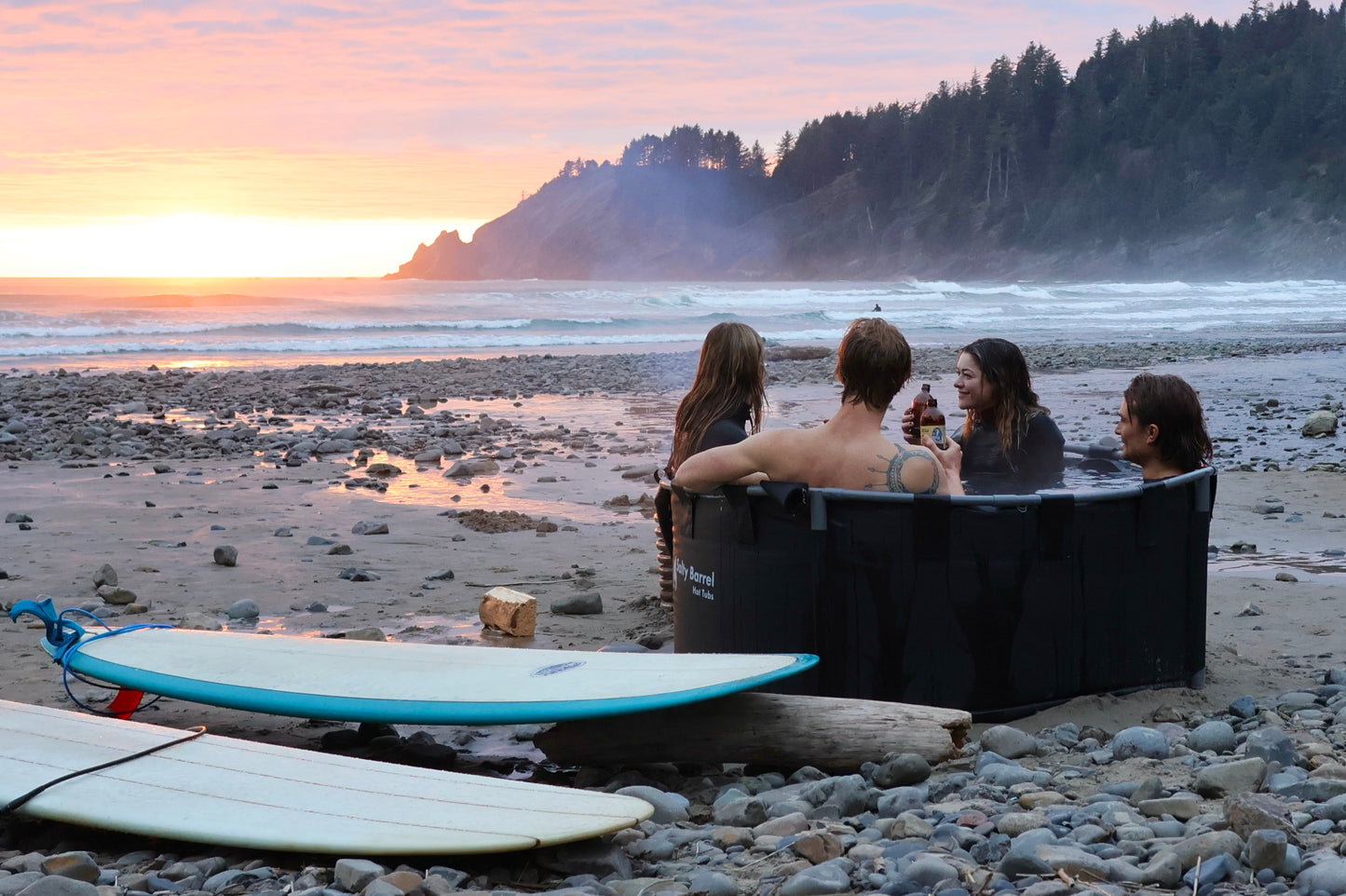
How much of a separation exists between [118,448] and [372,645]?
727 cm

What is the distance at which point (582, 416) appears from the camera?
13.6 m

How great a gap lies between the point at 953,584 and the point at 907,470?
381 millimetres

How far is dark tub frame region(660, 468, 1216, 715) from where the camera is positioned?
11.8ft

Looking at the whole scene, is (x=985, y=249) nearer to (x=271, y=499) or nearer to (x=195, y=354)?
(x=195, y=354)

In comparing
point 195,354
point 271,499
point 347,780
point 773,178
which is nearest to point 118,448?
point 271,499

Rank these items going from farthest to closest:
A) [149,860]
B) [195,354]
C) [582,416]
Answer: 1. [195,354]
2. [582,416]
3. [149,860]

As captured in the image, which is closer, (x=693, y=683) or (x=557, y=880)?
(x=557, y=880)

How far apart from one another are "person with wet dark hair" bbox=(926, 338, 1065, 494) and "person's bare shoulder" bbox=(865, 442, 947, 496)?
1217 mm

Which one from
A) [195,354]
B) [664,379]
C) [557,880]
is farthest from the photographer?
[195,354]

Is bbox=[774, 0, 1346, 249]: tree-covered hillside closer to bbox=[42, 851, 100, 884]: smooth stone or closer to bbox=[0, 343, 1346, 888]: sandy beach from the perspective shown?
bbox=[0, 343, 1346, 888]: sandy beach

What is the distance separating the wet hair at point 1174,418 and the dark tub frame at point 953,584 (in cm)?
36

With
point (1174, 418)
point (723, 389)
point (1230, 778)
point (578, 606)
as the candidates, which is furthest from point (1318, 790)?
point (578, 606)

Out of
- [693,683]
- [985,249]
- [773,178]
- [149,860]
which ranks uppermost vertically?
[773,178]

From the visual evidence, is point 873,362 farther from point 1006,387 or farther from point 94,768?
point 94,768
